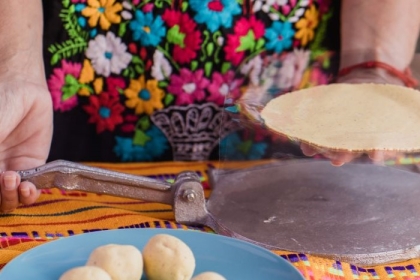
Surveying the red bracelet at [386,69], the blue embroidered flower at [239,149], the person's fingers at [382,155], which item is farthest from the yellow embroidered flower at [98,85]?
the person's fingers at [382,155]

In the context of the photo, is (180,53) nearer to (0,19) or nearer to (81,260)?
(0,19)

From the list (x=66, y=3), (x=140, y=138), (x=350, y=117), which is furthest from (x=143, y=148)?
(x=350, y=117)

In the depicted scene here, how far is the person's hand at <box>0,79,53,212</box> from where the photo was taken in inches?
35.7

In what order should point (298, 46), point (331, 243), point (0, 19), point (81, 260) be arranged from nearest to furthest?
point (81, 260)
point (331, 243)
point (0, 19)
point (298, 46)

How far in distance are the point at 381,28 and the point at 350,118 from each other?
282 millimetres

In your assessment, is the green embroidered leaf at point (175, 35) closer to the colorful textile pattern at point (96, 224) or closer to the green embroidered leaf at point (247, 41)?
the green embroidered leaf at point (247, 41)

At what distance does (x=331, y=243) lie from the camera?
2.56 feet

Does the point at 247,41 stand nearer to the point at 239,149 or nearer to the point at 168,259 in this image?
the point at 239,149

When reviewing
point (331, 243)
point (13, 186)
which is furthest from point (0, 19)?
point (331, 243)

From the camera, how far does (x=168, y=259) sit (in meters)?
0.63

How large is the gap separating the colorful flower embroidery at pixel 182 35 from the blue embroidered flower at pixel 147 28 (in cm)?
1

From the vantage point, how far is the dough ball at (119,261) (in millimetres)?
613

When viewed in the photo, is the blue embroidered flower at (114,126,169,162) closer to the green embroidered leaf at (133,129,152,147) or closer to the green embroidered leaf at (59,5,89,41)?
the green embroidered leaf at (133,129,152,147)

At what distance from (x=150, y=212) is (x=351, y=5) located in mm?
423
